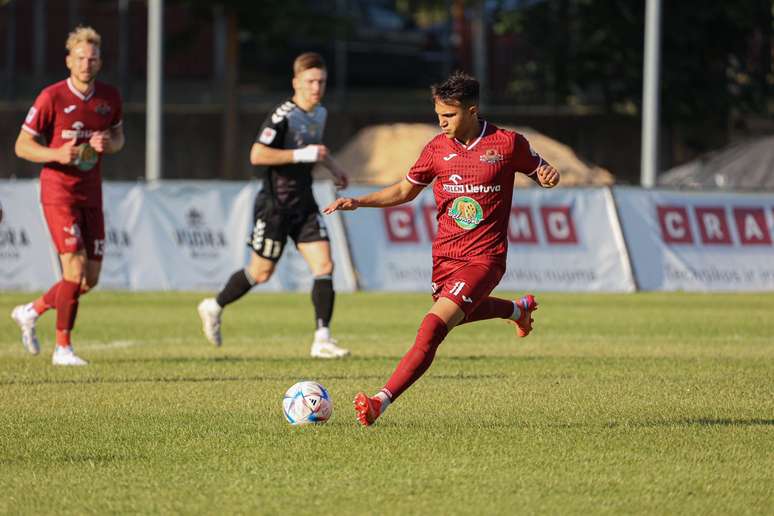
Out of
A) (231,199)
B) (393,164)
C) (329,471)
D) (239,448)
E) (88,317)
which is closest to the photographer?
(329,471)

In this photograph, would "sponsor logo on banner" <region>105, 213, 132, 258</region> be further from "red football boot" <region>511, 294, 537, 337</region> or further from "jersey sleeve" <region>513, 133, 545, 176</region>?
"jersey sleeve" <region>513, 133, 545, 176</region>

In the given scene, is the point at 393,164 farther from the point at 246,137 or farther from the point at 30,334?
the point at 30,334

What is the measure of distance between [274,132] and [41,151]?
1.93m

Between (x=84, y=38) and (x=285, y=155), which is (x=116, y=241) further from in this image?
(x=84, y=38)

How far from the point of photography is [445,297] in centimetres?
850

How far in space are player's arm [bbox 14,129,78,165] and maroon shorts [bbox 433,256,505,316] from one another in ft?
11.9

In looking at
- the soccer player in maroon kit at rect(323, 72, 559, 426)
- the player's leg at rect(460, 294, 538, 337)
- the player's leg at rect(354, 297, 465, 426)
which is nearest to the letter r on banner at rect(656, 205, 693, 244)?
the player's leg at rect(460, 294, 538, 337)

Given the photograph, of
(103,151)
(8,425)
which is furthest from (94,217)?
(8,425)

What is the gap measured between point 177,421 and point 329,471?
1819 millimetres

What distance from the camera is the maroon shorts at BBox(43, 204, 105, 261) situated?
11625 mm

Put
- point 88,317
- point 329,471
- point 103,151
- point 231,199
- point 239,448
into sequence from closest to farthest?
point 329,471 → point 239,448 → point 103,151 → point 88,317 → point 231,199

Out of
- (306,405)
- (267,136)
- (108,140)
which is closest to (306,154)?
(267,136)

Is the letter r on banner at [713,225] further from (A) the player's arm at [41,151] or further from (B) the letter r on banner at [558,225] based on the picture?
(A) the player's arm at [41,151]

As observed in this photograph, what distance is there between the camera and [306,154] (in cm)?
1208
